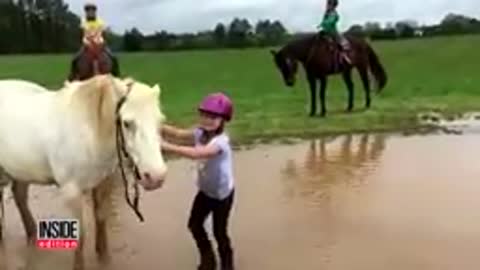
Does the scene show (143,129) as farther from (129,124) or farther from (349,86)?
(349,86)

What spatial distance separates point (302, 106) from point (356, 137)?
638 centimetres

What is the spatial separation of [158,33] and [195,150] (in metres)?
62.4

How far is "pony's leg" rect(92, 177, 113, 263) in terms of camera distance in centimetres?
713

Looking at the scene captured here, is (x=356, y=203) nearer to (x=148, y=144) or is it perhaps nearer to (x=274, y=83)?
(x=148, y=144)

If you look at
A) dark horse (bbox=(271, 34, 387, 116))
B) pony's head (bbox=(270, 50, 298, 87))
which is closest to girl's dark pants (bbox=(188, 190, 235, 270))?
dark horse (bbox=(271, 34, 387, 116))

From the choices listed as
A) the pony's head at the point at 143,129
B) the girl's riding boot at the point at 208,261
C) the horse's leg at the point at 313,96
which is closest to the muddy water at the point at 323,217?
the girl's riding boot at the point at 208,261

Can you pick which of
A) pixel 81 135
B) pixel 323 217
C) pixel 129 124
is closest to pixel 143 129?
pixel 129 124

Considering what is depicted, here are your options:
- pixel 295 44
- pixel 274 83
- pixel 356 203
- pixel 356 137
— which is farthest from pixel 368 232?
pixel 274 83

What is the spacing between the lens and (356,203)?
9.46 m

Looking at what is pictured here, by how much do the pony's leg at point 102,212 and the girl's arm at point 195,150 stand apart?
2.92 ft

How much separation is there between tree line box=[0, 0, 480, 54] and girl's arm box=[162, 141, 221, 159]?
167 ft

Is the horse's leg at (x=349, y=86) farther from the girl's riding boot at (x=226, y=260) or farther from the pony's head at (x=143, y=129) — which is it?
the pony's head at (x=143, y=129)

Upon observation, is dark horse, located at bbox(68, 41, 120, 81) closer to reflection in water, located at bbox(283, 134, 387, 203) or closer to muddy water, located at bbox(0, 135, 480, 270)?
muddy water, located at bbox(0, 135, 480, 270)

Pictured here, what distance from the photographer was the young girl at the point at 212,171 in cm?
645
